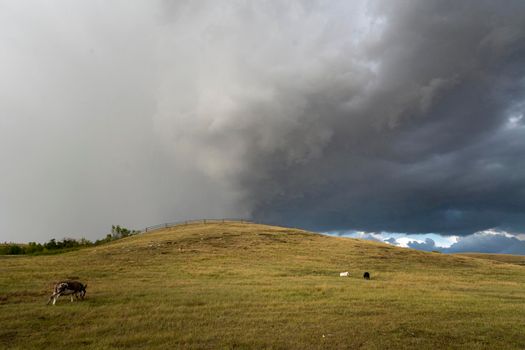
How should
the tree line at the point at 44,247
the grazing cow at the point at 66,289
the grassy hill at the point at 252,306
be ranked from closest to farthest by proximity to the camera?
the grassy hill at the point at 252,306 → the grazing cow at the point at 66,289 → the tree line at the point at 44,247

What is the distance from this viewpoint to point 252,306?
25.1m

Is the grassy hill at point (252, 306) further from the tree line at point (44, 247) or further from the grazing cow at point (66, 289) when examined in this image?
Result: the tree line at point (44, 247)

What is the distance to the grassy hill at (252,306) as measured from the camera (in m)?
18.0

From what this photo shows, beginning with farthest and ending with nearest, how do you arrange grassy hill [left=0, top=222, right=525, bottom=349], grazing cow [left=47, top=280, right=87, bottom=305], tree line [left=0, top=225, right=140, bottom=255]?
tree line [left=0, top=225, right=140, bottom=255], grazing cow [left=47, top=280, right=87, bottom=305], grassy hill [left=0, top=222, right=525, bottom=349]

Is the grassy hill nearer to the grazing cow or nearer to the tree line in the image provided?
the grazing cow

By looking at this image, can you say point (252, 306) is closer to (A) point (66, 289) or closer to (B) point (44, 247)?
(A) point (66, 289)

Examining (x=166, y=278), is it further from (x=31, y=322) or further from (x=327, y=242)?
(x=327, y=242)

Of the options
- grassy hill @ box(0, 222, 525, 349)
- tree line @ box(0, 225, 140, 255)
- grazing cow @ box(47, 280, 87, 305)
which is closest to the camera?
grassy hill @ box(0, 222, 525, 349)

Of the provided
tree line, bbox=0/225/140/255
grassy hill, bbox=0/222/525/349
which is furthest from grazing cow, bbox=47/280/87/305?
tree line, bbox=0/225/140/255

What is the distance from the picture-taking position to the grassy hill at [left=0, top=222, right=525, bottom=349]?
17984mm

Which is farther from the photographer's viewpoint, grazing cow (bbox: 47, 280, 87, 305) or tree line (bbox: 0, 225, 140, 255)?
tree line (bbox: 0, 225, 140, 255)

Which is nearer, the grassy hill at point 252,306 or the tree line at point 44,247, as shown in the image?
the grassy hill at point 252,306

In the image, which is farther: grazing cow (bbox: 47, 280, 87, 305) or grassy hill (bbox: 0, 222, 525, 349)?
grazing cow (bbox: 47, 280, 87, 305)

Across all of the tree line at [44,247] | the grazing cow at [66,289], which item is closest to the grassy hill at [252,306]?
the grazing cow at [66,289]
